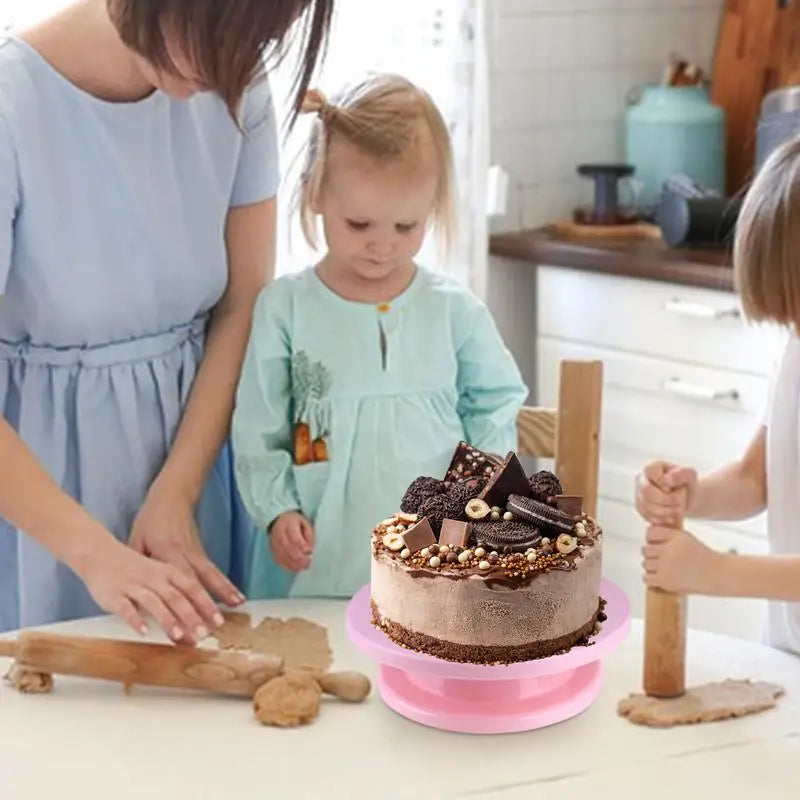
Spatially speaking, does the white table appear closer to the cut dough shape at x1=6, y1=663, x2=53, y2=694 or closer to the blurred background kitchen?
the cut dough shape at x1=6, y1=663, x2=53, y2=694

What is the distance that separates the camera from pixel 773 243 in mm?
1606

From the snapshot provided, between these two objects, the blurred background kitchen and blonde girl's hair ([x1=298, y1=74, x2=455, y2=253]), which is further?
the blurred background kitchen

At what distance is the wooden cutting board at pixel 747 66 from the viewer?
10.7 ft

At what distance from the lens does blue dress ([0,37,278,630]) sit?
67.7 inches

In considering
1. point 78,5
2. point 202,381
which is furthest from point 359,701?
point 78,5

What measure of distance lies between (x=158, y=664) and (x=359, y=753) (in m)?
0.24

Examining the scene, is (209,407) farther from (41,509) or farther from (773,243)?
(773,243)

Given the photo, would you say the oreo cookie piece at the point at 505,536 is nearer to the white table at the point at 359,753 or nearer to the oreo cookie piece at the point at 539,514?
the oreo cookie piece at the point at 539,514

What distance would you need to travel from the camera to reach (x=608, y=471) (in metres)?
3.13

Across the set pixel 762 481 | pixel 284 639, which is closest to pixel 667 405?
pixel 762 481

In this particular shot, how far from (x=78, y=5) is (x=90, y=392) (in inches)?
17.3

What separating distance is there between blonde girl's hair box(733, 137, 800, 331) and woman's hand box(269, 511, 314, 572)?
56 centimetres

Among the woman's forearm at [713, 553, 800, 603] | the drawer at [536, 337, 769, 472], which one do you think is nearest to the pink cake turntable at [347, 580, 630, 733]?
the woman's forearm at [713, 553, 800, 603]

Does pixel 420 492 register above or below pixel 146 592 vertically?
above
